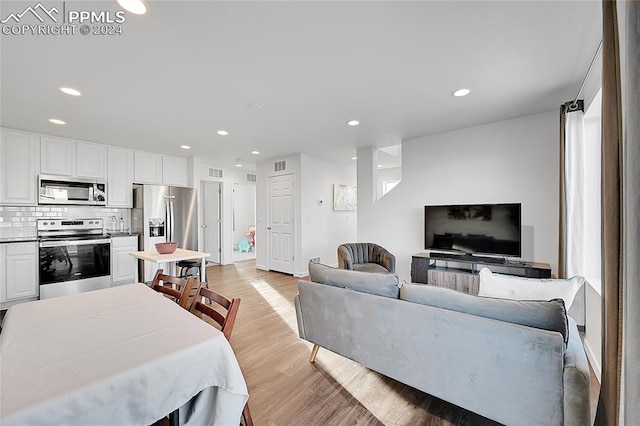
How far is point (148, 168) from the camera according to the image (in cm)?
509

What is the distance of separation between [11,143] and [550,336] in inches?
239

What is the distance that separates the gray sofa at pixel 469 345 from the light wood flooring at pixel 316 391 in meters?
0.22

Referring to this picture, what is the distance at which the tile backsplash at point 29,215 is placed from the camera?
389 cm

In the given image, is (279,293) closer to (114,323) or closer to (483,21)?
(114,323)

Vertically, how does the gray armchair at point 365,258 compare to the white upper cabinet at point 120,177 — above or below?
below

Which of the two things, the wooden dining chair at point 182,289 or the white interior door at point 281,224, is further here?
the white interior door at point 281,224

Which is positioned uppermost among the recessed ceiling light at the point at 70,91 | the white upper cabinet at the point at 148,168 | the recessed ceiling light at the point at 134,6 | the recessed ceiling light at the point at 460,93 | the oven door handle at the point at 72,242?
the recessed ceiling light at the point at 460,93

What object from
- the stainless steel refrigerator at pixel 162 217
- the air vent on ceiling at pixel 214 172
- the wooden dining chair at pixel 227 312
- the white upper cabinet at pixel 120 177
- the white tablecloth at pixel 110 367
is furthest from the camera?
the air vent on ceiling at pixel 214 172

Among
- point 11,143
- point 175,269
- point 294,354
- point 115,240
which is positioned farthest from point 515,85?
point 11,143

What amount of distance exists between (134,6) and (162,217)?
4.03 m

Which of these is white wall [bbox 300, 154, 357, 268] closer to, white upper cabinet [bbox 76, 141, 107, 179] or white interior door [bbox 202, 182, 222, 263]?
white interior door [bbox 202, 182, 222, 263]

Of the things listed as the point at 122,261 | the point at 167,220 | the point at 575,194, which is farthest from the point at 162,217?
the point at 575,194

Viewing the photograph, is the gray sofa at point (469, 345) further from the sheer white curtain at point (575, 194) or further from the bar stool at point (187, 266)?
the bar stool at point (187, 266)

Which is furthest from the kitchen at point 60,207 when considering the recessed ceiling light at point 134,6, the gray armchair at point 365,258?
the recessed ceiling light at point 134,6
